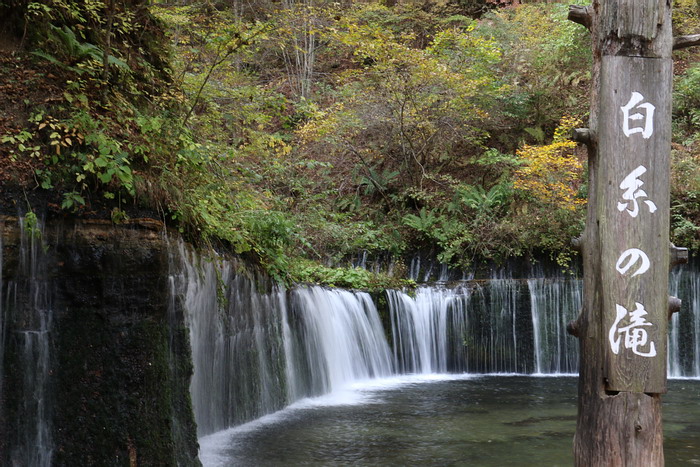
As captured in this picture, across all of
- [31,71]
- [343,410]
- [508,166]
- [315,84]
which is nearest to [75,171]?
[31,71]

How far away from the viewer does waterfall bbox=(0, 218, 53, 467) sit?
4.60 m

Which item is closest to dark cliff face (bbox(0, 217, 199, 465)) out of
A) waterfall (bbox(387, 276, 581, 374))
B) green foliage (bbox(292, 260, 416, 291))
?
green foliage (bbox(292, 260, 416, 291))

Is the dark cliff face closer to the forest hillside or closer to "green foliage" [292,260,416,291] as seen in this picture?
the forest hillside

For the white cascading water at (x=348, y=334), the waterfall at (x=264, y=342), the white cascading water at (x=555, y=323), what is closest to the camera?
the waterfall at (x=264, y=342)

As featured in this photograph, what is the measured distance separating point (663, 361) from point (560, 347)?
1057 cm

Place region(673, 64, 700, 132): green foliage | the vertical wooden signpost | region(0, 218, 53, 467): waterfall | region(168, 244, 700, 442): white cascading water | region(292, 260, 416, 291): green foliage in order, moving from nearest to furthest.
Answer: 1. the vertical wooden signpost
2. region(0, 218, 53, 467): waterfall
3. region(168, 244, 700, 442): white cascading water
4. region(292, 260, 416, 291): green foliage
5. region(673, 64, 700, 132): green foliage

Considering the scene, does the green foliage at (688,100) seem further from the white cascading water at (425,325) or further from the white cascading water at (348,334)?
the white cascading water at (425,325)

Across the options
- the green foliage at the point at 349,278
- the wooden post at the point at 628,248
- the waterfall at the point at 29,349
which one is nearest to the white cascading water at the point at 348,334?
the green foliage at the point at 349,278

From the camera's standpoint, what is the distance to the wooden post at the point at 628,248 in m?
4.01

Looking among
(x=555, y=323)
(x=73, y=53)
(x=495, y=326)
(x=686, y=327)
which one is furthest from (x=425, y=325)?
(x=73, y=53)

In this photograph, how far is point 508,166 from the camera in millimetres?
17875

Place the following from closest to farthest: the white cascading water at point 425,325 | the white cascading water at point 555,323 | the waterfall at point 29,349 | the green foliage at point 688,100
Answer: the waterfall at point 29,349 → the white cascading water at point 425,325 → the white cascading water at point 555,323 → the green foliage at point 688,100

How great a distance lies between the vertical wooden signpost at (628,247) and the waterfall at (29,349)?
11.6 feet

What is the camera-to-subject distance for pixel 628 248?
408 centimetres
